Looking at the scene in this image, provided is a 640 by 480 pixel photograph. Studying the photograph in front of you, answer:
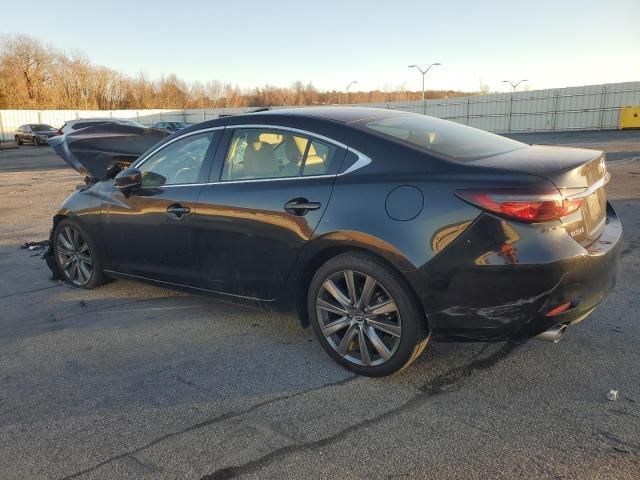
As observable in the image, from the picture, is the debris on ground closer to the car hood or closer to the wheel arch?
the car hood

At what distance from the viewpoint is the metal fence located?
35219mm

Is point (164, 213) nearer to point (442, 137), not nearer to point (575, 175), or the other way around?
point (442, 137)

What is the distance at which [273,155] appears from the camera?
3.78 metres

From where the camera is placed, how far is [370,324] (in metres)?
3.32

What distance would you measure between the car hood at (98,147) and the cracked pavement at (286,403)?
5.56ft

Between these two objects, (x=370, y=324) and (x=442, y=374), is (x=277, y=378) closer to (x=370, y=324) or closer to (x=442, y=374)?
(x=370, y=324)

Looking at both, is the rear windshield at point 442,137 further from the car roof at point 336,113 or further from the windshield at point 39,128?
the windshield at point 39,128

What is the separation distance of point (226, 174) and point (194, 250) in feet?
2.09

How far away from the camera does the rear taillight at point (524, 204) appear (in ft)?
9.18

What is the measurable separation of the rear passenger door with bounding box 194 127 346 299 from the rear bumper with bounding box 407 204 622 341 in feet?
2.88

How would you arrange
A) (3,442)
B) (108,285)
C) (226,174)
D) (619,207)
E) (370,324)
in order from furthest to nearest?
(619,207), (108,285), (226,174), (370,324), (3,442)

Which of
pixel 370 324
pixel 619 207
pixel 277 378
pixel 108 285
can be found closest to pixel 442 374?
pixel 370 324

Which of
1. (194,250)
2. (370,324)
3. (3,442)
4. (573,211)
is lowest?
(3,442)

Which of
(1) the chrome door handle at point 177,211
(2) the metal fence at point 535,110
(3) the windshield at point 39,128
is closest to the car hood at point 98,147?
(1) the chrome door handle at point 177,211
